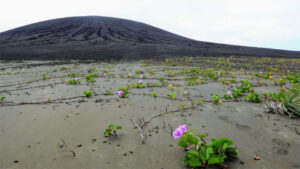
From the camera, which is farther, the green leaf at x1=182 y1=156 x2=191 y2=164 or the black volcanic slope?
the black volcanic slope

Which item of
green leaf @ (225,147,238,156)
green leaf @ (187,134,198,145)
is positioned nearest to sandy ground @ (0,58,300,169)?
green leaf @ (225,147,238,156)

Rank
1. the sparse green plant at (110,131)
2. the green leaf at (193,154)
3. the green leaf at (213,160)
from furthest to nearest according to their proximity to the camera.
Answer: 1. the sparse green plant at (110,131)
2. the green leaf at (193,154)
3. the green leaf at (213,160)

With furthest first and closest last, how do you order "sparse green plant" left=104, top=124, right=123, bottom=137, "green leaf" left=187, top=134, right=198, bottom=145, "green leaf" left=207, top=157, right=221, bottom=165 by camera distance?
"sparse green plant" left=104, top=124, right=123, bottom=137 → "green leaf" left=187, top=134, right=198, bottom=145 → "green leaf" left=207, top=157, right=221, bottom=165

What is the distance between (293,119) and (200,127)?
1.47 meters

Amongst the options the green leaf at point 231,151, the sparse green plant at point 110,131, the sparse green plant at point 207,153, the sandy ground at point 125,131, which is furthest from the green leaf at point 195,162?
the sparse green plant at point 110,131

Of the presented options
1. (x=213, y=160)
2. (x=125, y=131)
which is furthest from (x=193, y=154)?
(x=125, y=131)

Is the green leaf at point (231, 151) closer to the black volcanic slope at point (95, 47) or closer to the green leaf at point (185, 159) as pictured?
the green leaf at point (185, 159)

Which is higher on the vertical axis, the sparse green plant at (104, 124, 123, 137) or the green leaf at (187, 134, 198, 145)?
the green leaf at (187, 134, 198, 145)

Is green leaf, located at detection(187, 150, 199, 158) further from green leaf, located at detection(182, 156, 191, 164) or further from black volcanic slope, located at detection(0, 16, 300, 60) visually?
black volcanic slope, located at detection(0, 16, 300, 60)

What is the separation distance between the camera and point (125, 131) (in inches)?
92.1

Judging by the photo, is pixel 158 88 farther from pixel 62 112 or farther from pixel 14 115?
pixel 14 115

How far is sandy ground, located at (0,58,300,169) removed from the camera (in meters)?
1.76

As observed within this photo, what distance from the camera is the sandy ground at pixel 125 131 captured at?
1.76 meters

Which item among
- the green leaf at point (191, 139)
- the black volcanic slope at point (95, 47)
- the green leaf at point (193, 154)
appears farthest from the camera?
the black volcanic slope at point (95, 47)
